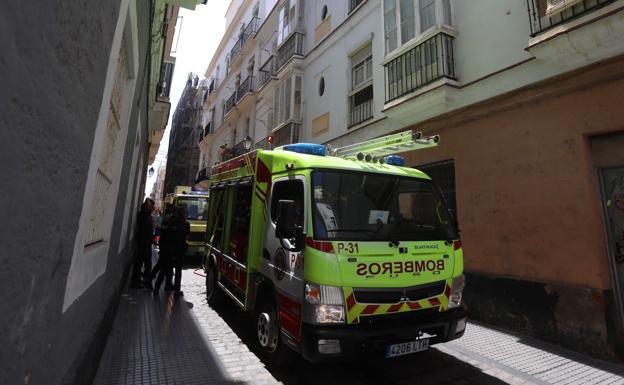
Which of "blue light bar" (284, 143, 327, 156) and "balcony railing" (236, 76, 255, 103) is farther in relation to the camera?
"balcony railing" (236, 76, 255, 103)

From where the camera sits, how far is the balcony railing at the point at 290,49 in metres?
13.8

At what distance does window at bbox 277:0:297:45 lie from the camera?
14.4 m

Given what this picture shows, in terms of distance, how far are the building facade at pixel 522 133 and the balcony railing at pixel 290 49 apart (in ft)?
13.2

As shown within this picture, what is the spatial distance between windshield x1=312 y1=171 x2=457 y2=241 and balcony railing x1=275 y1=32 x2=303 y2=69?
35.0 feet

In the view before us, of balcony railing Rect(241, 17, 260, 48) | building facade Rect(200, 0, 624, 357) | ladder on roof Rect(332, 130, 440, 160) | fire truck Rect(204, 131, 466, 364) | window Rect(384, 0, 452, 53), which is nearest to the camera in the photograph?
fire truck Rect(204, 131, 466, 364)

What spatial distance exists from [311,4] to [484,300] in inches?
485

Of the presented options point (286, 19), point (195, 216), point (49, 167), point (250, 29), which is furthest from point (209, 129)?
point (49, 167)

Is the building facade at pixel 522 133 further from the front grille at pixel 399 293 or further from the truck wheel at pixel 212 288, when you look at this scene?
the truck wheel at pixel 212 288

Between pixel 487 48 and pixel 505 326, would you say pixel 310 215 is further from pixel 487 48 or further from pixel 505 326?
pixel 487 48

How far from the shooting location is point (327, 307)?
3.38 meters

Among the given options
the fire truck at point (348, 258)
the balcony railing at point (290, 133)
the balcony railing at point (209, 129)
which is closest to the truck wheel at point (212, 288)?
the fire truck at point (348, 258)

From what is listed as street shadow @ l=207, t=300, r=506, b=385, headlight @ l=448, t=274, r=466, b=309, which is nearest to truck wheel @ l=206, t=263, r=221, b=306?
street shadow @ l=207, t=300, r=506, b=385

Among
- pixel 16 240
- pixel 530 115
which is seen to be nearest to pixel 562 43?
pixel 530 115

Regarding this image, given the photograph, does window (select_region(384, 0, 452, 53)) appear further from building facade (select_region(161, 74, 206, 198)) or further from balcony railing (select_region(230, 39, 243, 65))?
building facade (select_region(161, 74, 206, 198))
